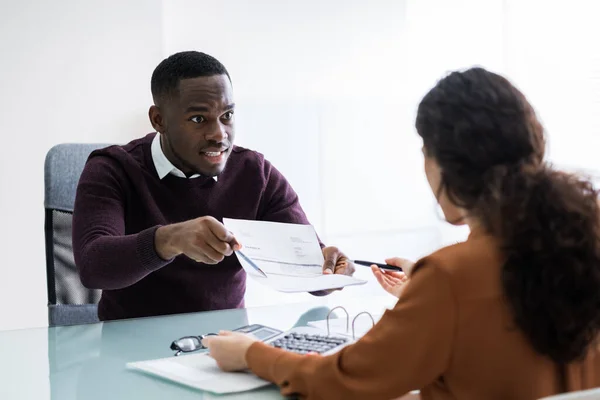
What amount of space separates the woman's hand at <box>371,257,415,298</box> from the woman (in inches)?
23.9

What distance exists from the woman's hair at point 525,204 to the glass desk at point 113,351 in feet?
1.28

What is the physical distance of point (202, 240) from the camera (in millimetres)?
1584

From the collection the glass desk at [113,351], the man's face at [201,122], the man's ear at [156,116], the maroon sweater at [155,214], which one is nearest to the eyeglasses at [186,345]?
the glass desk at [113,351]

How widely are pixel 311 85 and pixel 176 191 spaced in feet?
5.85

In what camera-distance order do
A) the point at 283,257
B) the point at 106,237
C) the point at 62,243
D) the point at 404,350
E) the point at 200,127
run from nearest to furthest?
the point at 404,350 < the point at 283,257 < the point at 106,237 < the point at 200,127 < the point at 62,243

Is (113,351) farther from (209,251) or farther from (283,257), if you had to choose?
(283,257)

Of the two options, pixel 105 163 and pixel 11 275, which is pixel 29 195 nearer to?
pixel 11 275

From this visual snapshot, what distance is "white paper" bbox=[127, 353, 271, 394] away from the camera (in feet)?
3.75

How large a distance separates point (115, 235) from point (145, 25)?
1.65 m

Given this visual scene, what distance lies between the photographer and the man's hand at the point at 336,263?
6.01ft

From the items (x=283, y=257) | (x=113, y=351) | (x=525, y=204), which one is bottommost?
(x=113, y=351)

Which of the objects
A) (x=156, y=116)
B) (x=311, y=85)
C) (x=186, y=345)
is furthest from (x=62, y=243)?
(x=311, y=85)

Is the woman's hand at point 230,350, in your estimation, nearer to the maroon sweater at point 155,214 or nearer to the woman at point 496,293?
the woman at point 496,293

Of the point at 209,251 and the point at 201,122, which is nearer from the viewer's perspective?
the point at 209,251
